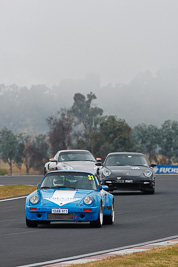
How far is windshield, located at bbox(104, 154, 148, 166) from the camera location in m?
28.7

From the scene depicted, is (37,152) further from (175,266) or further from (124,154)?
(175,266)

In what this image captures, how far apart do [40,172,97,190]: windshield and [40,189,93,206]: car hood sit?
0.34m

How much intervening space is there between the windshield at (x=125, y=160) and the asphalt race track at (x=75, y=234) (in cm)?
702

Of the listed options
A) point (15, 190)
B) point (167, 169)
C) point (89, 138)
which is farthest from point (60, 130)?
point (15, 190)

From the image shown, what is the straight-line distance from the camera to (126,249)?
36.2 feet

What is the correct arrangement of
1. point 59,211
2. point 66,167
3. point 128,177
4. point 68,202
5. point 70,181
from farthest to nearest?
point 66,167 < point 128,177 < point 70,181 < point 68,202 < point 59,211

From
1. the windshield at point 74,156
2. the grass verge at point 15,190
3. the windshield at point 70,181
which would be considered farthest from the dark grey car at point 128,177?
the windshield at point 70,181

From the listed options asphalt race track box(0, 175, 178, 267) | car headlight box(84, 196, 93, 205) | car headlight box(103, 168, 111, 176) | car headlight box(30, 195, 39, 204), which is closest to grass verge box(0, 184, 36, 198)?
car headlight box(103, 168, 111, 176)

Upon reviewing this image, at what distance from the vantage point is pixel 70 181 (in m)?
15.9

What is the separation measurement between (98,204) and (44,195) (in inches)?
45.9

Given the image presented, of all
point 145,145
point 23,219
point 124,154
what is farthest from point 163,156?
point 23,219

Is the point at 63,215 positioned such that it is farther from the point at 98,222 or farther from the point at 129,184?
the point at 129,184

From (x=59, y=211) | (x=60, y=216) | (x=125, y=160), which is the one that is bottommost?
(x=60, y=216)

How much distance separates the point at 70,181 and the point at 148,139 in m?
176
